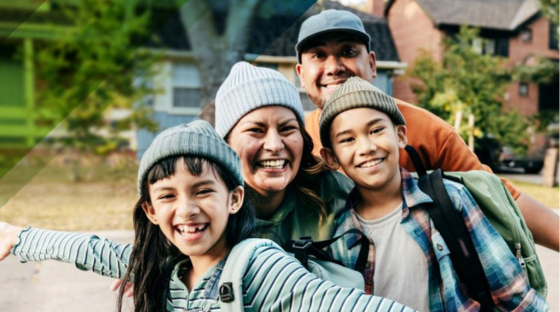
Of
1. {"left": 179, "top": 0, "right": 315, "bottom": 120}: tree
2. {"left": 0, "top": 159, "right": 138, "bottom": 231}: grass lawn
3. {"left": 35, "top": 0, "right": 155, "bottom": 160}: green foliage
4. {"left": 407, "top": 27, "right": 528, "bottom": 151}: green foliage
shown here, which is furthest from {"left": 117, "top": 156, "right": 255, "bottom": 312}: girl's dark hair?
{"left": 407, "top": 27, "right": 528, "bottom": 151}: green foliage

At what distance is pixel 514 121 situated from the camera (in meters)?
15.5

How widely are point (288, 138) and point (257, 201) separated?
0.70 feet

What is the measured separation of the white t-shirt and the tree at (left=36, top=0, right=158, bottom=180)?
0.96m

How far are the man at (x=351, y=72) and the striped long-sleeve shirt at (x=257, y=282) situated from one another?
0.83 meters

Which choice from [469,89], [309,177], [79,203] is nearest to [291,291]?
[309,177]

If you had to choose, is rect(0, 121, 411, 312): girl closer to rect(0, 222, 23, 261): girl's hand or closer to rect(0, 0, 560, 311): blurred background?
rect(0, 222, 23, 261): girl's hand

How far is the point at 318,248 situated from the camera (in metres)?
1.57

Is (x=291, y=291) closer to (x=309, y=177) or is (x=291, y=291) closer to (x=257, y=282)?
(x=257, y=282)

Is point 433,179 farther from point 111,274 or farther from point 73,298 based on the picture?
point 73,298

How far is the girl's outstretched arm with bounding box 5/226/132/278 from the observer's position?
5.42ft

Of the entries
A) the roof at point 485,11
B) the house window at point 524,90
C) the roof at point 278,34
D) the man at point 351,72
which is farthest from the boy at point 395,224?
the house window at point 524,90

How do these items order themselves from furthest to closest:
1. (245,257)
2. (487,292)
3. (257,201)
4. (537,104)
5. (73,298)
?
(537,104) → (73,298) → (257,201) → (487,292) → (245,257)

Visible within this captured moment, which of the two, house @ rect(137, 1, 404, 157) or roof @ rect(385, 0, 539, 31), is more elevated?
roof @ rect(385, 0, 539, 31)

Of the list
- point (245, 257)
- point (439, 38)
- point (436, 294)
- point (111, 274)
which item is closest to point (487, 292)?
point (436, 294)
